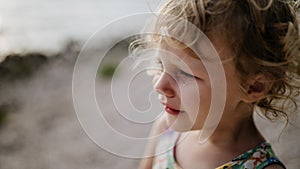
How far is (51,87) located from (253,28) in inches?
45.8

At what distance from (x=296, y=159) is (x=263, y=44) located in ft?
1.86

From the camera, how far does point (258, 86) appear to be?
2.70 ft

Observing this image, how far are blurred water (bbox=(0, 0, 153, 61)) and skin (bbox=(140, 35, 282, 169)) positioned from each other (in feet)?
3.76

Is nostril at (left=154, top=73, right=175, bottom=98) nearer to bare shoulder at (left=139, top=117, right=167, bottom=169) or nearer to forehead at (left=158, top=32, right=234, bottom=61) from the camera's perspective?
forehead at (left=158, top=32, right=234, bottom=61)

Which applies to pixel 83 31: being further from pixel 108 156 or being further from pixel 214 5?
pixel 214 5

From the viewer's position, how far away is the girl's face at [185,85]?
778 millimetres

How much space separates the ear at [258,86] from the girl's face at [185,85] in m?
0.02

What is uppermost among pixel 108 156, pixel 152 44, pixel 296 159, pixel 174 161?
pixel 152 44

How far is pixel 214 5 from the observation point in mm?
761

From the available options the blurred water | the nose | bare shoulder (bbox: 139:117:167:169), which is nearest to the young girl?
the nose

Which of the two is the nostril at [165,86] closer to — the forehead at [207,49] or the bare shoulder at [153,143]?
the forehead at [207,49]

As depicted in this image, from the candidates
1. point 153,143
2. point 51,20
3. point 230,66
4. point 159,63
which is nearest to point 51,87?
point 51,20

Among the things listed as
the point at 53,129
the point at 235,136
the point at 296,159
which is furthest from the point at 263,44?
the point at 53,129

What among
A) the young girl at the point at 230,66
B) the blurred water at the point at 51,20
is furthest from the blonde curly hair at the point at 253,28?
the blurred water at the point at 51,20
